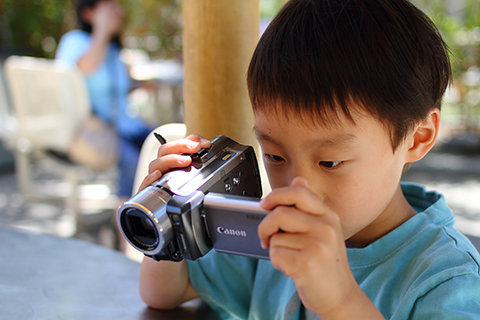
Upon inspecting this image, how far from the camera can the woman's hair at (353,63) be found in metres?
0.66

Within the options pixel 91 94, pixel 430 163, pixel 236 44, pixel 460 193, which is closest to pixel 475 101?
pixel 430 163

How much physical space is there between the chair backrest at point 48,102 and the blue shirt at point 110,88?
0.21 ft

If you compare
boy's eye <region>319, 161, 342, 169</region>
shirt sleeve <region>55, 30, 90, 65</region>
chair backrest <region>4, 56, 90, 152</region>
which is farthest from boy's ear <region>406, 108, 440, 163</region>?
shirt sleeve <region>55, 30, 90, 65</region>

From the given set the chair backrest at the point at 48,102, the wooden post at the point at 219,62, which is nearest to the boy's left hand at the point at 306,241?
the wooden post at the point at 219,62

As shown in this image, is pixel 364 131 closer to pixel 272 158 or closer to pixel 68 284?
pixel 272 158

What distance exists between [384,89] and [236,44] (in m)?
0.32

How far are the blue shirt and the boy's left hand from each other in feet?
7.67

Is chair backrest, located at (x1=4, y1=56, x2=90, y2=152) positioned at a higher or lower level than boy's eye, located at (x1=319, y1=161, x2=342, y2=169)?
lower

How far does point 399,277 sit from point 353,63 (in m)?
0.33

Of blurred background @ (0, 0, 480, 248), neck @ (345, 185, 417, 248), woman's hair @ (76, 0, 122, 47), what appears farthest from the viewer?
blurred background @ (0, 0, 480, 248)

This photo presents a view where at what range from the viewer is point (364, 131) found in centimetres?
67

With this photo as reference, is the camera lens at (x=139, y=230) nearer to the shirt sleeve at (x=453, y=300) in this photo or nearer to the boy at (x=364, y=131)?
the boy at (x=364, y=131)

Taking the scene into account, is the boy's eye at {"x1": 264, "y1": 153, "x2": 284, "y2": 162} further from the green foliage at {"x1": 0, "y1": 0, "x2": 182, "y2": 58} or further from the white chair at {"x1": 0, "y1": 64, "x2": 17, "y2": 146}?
the green foliage at {"x1": 0, "y1": 0, "x2": 182, "y2": 58}

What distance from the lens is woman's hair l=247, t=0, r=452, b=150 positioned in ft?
2.16
